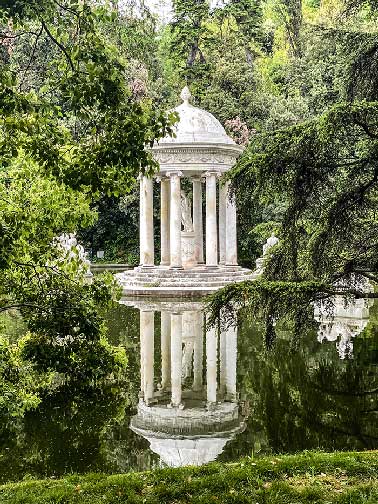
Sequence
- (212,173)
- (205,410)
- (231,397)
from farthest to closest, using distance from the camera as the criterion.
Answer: (212,173), (231,397), (205,410)

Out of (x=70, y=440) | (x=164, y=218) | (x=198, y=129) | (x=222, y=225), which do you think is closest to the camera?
(x=70, y=440)

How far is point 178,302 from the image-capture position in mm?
23438

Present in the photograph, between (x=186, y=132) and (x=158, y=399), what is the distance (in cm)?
1908

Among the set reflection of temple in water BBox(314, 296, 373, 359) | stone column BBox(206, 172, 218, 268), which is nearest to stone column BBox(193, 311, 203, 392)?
reflection of temple in water BBox(314, 296, 373, 359)

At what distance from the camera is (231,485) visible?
5.81m

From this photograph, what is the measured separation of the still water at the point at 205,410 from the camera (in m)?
7.64

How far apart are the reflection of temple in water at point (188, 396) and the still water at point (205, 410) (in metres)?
0.02

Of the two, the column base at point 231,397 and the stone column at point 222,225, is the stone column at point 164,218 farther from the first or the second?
the column base at point 231,397

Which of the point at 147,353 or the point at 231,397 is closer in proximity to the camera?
the point at 231,397

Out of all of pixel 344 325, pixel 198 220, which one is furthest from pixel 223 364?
pixel 198 220

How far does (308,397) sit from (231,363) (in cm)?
300

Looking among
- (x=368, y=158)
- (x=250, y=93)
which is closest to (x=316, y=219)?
(x=368, y=158)

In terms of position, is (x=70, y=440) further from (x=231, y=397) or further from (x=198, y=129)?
(x=198, y=129)

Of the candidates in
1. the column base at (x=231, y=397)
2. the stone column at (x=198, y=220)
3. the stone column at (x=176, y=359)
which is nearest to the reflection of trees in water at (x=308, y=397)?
the column base at (x=231, y=397)
